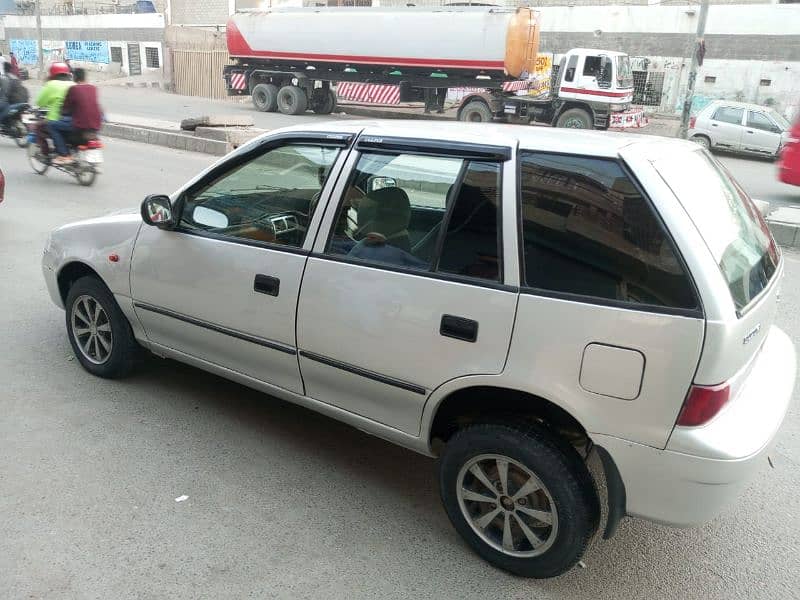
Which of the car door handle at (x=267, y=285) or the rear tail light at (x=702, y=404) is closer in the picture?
the rear tail light at (x=702, y=404)

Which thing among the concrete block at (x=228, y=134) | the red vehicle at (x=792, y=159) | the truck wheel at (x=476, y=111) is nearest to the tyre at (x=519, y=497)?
the red vehicle at (x=792, y=159)

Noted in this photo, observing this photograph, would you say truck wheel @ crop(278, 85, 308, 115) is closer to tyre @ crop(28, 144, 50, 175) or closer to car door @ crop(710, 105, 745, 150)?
car door @ crop(710, 105, 745, 150)

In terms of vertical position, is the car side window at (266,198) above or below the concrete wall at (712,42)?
below

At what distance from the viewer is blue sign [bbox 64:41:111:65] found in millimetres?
42478

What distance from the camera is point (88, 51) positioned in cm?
4322

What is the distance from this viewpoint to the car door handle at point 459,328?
2.57 m

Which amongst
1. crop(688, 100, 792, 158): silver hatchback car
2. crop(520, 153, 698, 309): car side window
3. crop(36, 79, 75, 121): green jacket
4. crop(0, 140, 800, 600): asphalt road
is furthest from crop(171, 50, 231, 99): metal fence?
crop(520, 153, 698, 309): car side window

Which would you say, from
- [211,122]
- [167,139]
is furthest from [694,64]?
[167,139]

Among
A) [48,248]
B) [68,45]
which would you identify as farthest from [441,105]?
[68,45]

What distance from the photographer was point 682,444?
2.26 m

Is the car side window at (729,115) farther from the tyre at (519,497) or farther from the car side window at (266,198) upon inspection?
the tyre at (519,497)

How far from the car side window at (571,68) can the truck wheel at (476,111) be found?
2.74m

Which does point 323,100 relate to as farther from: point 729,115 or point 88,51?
point 88,51

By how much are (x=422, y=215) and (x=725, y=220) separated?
1237 mm
